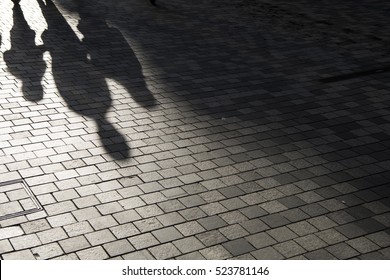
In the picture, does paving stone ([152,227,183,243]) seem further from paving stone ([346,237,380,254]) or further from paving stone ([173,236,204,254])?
paving stone ([346,237,380,254])

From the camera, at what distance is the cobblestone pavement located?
543 centimetres

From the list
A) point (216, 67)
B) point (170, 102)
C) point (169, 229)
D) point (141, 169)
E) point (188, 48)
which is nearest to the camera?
Answer: point (169, 229)

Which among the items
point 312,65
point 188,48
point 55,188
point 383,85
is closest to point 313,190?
point 55,188

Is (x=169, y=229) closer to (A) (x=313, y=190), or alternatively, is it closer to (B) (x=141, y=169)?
(B) (x=141, y=169)

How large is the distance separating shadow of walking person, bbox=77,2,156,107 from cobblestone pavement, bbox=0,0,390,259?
0.13 ft

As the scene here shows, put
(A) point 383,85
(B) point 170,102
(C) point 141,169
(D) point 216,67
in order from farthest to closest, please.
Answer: (D) point 216,67 → (A) point 383,85 → (B) point 170,102 → (C) point 141,169

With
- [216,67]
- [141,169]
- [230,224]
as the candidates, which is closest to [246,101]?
[216,67]

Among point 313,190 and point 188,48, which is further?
point 188,48

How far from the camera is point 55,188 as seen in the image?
6191 millimetres

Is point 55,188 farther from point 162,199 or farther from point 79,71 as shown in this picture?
point 79,71

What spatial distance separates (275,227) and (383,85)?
5.06 m

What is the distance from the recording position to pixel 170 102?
8742 mm

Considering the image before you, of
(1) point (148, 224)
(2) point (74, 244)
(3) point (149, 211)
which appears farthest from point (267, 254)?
(2) point (74, 244)

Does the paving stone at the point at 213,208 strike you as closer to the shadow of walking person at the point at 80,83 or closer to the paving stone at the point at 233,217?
the paving stone at the point at 233,217
